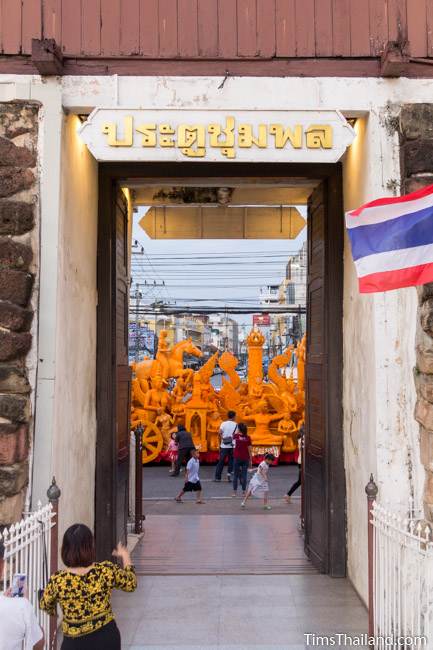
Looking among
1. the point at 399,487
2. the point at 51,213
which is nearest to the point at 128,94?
the point at 51,213

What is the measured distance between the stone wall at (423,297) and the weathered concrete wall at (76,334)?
2.97 m

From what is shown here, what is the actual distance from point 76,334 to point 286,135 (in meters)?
2.65

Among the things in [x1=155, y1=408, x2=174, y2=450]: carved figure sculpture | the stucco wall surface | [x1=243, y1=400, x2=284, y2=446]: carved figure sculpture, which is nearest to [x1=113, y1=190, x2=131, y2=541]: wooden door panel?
the stucco wall surface

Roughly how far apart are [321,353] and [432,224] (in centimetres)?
294

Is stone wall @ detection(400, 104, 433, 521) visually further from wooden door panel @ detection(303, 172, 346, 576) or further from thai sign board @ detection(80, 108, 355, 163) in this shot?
wooden door panel @ detection(303, 172, 346, 576)

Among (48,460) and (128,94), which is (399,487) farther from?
(128,94)

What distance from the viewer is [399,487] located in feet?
18.1

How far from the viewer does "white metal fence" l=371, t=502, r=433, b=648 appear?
4320 mm

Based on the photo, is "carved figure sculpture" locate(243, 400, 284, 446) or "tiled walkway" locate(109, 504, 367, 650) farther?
"carved figure sculpture" locate(243, 400, 284, 446)

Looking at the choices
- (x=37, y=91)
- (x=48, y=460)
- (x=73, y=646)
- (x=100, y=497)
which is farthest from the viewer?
(x=100, y=497)

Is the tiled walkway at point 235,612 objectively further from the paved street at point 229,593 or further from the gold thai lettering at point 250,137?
the gold thai lettering at point 250,137

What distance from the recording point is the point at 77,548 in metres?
3.47

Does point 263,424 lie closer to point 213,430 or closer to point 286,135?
point 213,430

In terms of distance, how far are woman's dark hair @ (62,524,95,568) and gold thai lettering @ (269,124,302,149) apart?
12.5 feet
